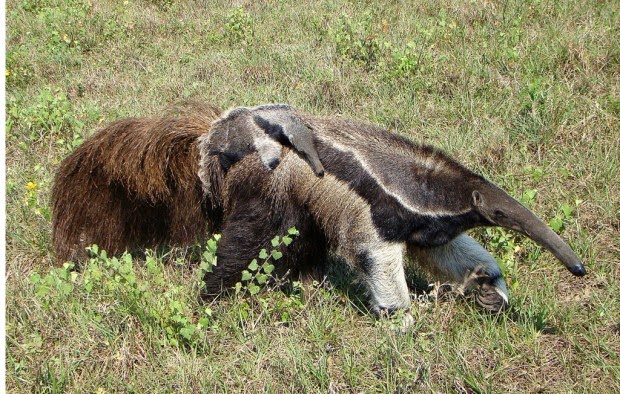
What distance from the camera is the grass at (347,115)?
3.71 m

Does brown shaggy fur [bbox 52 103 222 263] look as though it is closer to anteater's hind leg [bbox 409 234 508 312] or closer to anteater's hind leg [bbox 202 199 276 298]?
anteater's hind leg [bbox 202 199 276 298]

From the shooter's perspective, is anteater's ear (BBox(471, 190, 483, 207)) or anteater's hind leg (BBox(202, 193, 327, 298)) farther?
anteater's hind leg (BBox(202, 193, 327, 298))

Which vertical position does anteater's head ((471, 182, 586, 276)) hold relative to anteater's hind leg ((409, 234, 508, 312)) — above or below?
above

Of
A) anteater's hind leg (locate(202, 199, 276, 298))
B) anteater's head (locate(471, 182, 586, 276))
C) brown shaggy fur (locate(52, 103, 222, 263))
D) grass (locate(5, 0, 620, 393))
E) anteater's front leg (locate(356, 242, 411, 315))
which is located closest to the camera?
anteater's head (locate(471, 182, 586, 276))

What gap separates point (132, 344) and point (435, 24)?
593cm

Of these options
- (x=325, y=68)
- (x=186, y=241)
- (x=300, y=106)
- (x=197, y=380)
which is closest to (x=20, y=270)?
(x=186, y=241)

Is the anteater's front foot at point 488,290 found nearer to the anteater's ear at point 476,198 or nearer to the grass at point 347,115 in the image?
the grass at point 347,115

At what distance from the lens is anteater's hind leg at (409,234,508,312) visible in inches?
162

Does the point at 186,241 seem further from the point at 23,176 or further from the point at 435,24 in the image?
the point at 435,24

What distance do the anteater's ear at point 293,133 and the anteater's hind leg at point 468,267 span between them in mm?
881

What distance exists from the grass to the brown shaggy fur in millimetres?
292

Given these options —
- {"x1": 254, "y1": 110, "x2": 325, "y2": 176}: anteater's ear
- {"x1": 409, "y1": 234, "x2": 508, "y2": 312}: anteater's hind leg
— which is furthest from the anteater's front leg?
{"x1": 254, "y1": 110, "x2": 325, "y2": 176}: anteater's ear

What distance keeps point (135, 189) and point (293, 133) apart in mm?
1179

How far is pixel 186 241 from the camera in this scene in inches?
181
